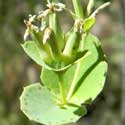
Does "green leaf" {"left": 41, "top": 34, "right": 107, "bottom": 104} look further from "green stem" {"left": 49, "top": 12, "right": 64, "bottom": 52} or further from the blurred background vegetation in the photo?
the blurred background vegetation

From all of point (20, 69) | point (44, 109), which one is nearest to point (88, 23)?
point (44, 109)

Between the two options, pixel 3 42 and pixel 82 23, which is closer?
pixel 82 23

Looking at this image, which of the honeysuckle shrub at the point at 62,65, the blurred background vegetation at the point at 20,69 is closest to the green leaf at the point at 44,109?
the honeysuckle shrub at the point at 62,65

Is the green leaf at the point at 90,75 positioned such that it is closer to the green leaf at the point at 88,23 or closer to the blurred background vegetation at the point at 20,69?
the green leaf at the point at 88,23

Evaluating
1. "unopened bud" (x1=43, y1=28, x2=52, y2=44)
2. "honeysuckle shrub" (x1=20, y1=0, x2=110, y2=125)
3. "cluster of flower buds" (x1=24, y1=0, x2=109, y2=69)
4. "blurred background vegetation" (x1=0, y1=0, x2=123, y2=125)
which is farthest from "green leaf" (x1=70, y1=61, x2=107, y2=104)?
"blurred background vegetation" (x1=0, y1=0, x2=123, y2=125)

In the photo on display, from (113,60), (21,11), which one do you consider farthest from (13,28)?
(113,60)

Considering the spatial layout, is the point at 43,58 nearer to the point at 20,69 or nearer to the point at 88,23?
the point at 88,23

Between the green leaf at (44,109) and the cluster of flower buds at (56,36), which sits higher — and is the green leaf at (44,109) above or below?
below

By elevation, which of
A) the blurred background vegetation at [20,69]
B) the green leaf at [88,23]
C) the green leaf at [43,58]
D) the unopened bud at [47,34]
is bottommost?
the blurred background vegetation at [20,69]

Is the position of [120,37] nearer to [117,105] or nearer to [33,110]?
[117,105]
